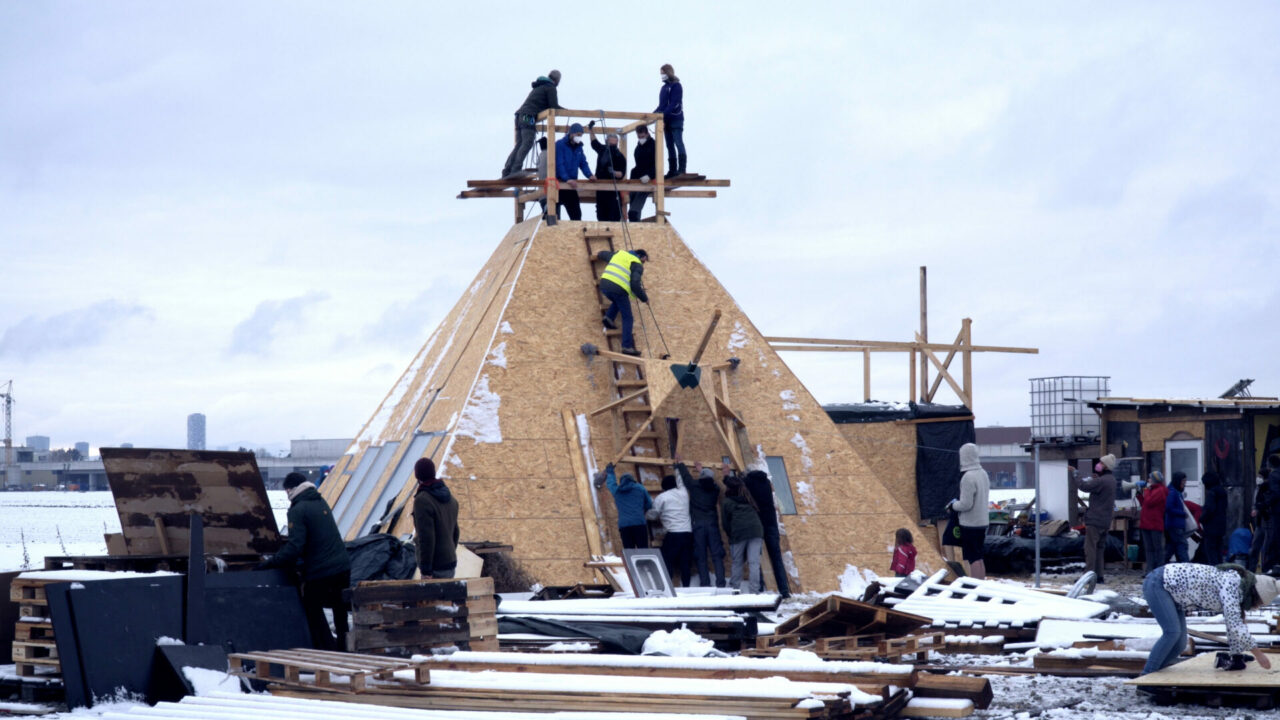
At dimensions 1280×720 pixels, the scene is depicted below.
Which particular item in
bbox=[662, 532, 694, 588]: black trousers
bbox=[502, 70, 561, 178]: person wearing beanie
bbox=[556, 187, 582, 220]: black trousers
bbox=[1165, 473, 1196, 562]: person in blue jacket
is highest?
bbox=[502, 70, 561, 178]: person wearing beanie

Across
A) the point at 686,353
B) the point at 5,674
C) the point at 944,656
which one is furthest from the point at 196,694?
the point at 686,353

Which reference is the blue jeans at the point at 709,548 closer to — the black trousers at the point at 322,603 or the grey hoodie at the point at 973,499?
the grey hoodie at the point at 973,499

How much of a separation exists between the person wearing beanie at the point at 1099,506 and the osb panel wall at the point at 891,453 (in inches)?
193

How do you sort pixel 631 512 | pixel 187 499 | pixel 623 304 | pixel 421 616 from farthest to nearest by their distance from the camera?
pixel 623 304, pixel 631 512, pixel 187 499, pixel 421 616

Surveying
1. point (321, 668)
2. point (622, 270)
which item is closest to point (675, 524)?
point (622, 270)

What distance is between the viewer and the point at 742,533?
16.5 metres

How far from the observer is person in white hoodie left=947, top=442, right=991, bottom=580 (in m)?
16.4

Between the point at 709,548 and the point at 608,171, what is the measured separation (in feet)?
19.7

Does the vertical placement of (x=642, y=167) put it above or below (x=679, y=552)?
above

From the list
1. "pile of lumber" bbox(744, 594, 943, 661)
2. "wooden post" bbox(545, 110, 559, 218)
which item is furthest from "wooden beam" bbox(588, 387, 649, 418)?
"pile of lumber" bbox(744, 594, 943, 661)

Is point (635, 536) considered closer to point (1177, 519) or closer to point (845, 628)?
point (845, 628)

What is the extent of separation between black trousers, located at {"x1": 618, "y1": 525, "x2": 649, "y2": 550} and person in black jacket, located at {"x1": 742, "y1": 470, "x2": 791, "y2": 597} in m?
1.34

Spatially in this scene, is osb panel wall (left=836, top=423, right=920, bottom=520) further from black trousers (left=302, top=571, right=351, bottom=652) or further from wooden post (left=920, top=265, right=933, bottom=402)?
black trousers (left=302, top=571, right=351, bottom=652)

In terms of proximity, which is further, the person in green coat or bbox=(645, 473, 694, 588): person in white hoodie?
bbox=(645, 473, 694, 588): person in white hoodie
